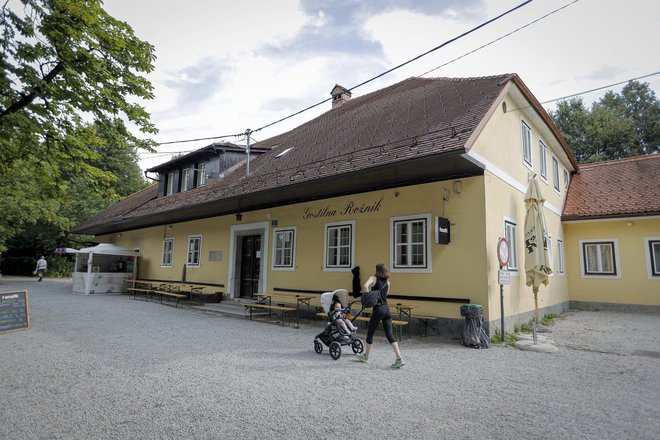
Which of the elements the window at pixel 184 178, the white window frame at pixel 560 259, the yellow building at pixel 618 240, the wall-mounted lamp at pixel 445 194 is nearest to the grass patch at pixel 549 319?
the white window frame at pixel 560 259

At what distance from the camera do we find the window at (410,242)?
921 centimetres

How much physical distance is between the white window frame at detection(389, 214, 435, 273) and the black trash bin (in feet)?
4.85

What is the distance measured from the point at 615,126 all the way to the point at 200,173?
27.3m

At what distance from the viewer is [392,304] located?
950 centimetres

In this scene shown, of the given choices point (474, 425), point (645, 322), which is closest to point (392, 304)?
point (474, 425)

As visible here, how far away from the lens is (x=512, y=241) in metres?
10.0

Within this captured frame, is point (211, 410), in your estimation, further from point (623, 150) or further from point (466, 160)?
point (623, 150)

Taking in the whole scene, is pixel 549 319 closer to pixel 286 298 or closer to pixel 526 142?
pixel 526 142

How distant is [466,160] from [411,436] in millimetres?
5777

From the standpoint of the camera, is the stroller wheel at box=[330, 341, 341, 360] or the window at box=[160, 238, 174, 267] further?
the window at box=[160, 238, 174, 267]

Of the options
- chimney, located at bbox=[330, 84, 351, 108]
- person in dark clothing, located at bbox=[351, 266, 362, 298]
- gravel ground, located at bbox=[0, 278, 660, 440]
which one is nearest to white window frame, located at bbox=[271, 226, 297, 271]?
person in dark clothing, located at bbox=[351, 266, 362, 298]

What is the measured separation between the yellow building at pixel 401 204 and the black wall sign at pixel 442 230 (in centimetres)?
5

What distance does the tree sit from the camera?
6.55 m

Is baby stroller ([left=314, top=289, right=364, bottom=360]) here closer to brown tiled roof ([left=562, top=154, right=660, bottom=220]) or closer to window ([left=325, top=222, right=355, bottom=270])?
window ([left=325, top=222, right=355, bottom=270])
